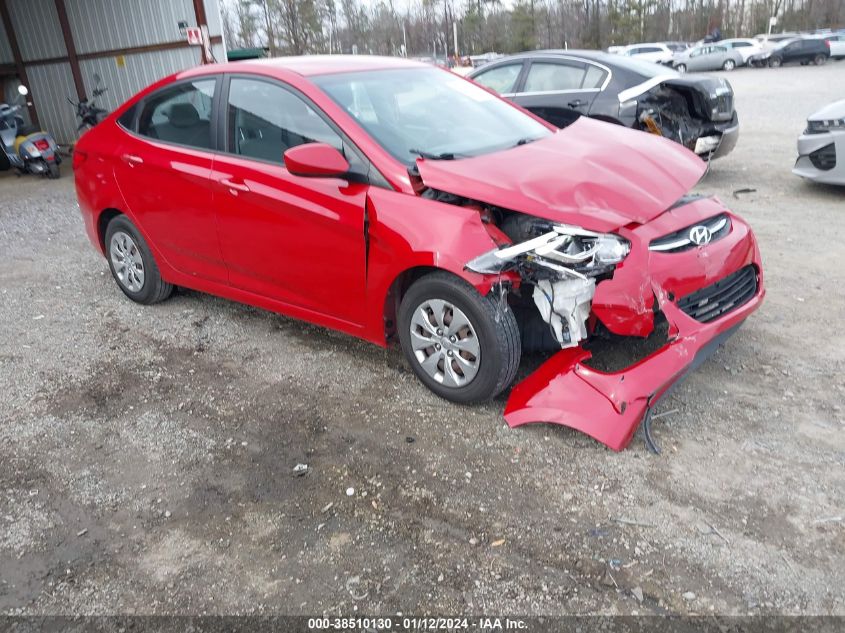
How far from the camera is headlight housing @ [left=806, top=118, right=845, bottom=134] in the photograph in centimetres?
696

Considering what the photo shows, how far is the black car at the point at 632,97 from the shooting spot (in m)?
7.60

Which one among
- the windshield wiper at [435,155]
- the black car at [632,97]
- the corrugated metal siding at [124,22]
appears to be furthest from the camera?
the corrugated metal siding at [124,22]

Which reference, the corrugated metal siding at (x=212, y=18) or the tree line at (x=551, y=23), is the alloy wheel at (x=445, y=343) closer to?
the corrugated metal siding at (x=212, y=18)

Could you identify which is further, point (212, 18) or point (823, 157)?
point (212, 18)

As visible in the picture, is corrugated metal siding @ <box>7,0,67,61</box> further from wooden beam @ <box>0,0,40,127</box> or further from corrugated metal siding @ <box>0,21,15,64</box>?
corrugated metal siding @ <box>0,21,15,64</box>

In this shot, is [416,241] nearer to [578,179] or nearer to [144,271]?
[578,179]

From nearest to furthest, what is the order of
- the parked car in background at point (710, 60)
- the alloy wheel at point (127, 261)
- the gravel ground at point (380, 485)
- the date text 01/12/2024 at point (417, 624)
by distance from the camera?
the date text 01/12/2024 at point (417, 624)
the gravel ground at point (380, 485)
the alloy wheel at point (127, 261)
the parked car in background at point (710, 60)

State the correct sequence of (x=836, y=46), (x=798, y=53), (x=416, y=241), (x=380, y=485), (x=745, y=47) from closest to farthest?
(x=380, y=485), (x=416, y=241), (x=798, y=53), (x=836, y=46), (x=745, y=47)

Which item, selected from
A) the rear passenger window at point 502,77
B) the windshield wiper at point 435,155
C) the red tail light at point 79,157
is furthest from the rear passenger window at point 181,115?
the rear passenger window at point 502,77

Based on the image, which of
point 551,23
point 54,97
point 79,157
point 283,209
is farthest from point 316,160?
point 551,23

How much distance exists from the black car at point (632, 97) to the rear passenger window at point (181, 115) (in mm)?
4552

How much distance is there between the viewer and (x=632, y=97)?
7.57 m

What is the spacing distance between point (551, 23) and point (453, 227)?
66.5 metres

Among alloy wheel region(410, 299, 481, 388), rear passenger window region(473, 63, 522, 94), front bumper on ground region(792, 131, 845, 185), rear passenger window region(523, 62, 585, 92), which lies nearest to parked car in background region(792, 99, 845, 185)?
front bumper on ground region(792, 131, 845, 185)
